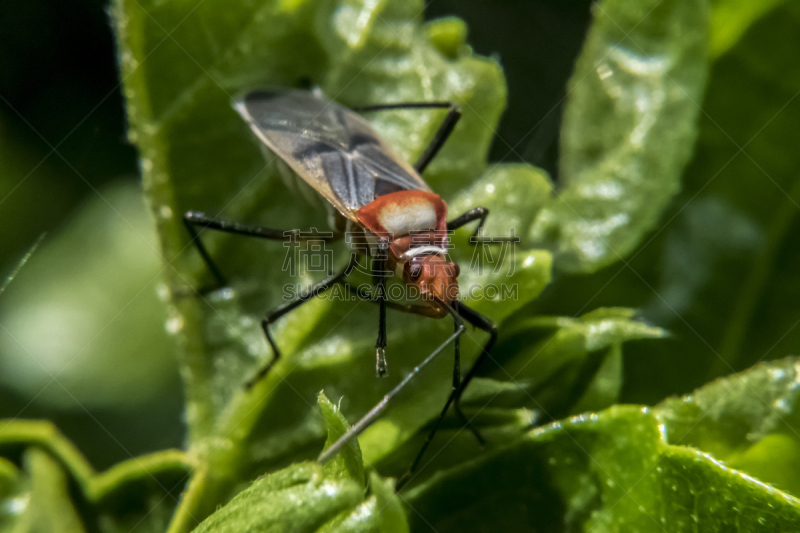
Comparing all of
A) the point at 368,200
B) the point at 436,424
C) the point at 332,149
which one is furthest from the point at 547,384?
the point at 332,149

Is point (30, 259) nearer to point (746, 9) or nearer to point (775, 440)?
point (775, 440)

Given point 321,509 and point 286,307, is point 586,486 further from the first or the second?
point 286,307

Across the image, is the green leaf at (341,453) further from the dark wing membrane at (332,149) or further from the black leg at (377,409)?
the dark wing membrane at (332,149)

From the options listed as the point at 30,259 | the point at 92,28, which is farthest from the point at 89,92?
the point at 30,259

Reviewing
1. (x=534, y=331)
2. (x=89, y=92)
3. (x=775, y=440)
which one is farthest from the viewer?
(x=89, y=92)

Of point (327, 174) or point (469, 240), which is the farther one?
point (327, 174)

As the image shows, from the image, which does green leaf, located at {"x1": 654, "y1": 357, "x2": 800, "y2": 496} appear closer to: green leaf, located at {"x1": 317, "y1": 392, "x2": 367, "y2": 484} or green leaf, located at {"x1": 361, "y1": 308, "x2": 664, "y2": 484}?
green leaf, located at {"x1": 361, "y1": 308, "x2": 664, "y2": 484}

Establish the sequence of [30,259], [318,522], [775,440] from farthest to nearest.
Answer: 1. [30,259]
2. [775,440]
3. [318,522]
